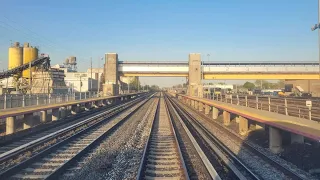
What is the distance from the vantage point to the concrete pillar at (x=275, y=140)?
1174 cm

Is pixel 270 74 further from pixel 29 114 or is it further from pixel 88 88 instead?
pixel 29 114

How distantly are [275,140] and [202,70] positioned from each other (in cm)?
5532

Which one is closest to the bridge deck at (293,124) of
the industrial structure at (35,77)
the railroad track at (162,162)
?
the railroad track at (162,162)

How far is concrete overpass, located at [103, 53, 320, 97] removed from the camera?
64812 millimetres

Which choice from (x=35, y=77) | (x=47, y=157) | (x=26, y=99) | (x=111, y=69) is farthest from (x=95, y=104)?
(x=47, y=157)

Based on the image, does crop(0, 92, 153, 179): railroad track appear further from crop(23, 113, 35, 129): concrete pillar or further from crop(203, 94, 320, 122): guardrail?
crop(203, 94, 320, 122): guardrail

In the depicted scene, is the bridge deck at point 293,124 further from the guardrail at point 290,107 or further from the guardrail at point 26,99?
the guardrail at point 26,99

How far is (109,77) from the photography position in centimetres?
6869

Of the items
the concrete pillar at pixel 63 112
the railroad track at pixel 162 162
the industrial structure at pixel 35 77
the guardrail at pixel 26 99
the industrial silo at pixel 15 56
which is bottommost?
the railroad track at pixel 162 162

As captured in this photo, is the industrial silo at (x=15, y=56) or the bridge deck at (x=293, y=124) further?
the industrial silo at (x=15, y=56)

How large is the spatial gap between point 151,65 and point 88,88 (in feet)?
68.5

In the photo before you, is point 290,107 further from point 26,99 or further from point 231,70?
point 231,70

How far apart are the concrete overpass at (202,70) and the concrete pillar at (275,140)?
5101 cm

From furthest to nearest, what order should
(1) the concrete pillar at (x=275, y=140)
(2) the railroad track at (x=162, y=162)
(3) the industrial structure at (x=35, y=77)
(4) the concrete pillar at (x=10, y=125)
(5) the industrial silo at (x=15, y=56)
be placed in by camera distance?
(5) the industrial silo at (x=15, y=56) → (3) the industrial structure at (x=35, y=77) → (4) the concrete pillar at (x=10, y=125) → (1) the concrete pillar at (x=275, y=140) → (2) the railroad track at (x=162, y=162)
